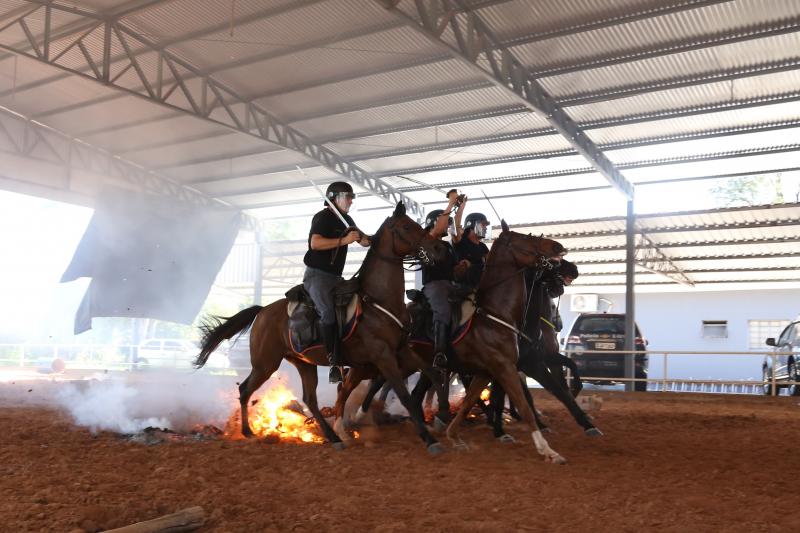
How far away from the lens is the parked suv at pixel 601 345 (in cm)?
1975

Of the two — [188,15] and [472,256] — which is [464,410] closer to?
[472,256]

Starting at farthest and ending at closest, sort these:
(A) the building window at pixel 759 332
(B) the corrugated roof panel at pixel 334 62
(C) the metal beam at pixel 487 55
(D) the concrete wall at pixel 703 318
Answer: (A) the building window at pixel 759 332 → (D) the concrete wall at pixel 703 318 → (B) the corrugated roof panel at pixel 334 62 → (C) the metal beam at pixel 487 55

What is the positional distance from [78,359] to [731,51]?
1017 inches

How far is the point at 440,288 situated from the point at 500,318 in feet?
2.60

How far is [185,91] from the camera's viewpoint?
1783 cm

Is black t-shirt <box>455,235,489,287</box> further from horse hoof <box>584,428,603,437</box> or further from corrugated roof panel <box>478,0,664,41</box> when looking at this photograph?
corrugated roof panel <box>478,0,664,41</box>

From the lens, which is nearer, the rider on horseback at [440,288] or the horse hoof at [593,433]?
the rider on horseback at [440,288]

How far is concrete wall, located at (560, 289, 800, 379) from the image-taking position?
2912 cm

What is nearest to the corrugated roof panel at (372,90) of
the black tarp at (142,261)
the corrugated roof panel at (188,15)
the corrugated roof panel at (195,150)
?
the corrugated roof panel at (195,150)

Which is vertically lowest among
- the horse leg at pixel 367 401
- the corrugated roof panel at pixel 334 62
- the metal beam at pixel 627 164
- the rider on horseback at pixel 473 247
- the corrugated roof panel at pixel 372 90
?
the horse leg at pixel 367 401

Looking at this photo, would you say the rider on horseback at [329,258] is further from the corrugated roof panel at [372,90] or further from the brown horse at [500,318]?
the corrugated roof panel at [372,90]

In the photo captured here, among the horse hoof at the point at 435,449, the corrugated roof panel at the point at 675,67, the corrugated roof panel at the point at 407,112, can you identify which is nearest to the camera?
the horse hoof at the point at 435,449

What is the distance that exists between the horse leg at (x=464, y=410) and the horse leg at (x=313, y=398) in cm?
116

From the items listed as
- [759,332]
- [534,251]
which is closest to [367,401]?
[534,251]
